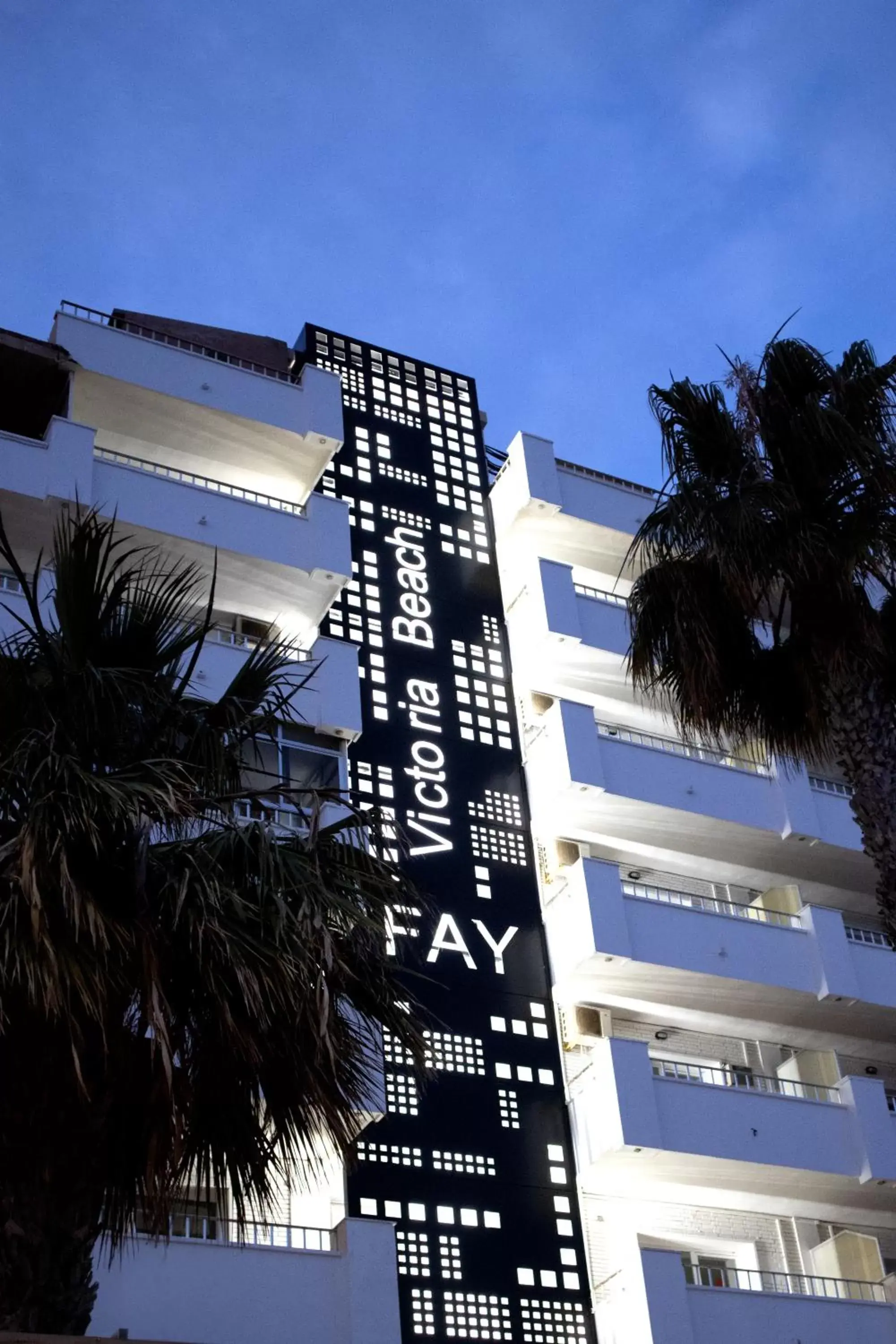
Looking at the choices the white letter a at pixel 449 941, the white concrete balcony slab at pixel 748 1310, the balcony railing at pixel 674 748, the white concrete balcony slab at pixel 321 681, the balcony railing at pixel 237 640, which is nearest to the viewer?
the white concrete balcony slab at pixel 748 1310

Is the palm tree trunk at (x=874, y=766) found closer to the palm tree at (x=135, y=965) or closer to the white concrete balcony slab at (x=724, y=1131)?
the palm tree at (x=135, y=965)

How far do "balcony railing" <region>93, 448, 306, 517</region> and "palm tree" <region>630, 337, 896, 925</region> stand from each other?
11.1 meters

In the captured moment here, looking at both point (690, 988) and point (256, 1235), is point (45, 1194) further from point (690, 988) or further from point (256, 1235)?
point (690, 988)

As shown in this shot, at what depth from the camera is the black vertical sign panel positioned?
854 inches

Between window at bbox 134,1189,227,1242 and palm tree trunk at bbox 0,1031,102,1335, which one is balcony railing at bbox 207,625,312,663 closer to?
window at bbox 134,1189,227,1242

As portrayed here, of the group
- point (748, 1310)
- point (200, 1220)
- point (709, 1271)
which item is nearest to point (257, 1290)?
point (200, 1220)

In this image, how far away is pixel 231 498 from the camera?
2583 centimetres

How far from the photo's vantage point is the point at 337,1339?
17.6 metres

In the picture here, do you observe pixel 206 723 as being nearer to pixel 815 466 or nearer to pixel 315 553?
pixel 815 466

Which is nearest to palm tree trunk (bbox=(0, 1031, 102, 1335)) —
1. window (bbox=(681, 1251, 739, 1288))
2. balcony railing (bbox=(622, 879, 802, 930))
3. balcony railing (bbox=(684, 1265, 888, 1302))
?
window (bbox=(681, 1251, 739, 1288))

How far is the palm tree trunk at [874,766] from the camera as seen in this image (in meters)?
13.2

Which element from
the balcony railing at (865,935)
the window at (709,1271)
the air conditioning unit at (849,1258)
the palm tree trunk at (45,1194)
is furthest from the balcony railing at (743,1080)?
the palm tree trunk at (45,1194)

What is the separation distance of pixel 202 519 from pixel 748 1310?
14.2 meters

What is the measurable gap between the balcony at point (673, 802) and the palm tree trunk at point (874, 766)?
1194 centimetres
